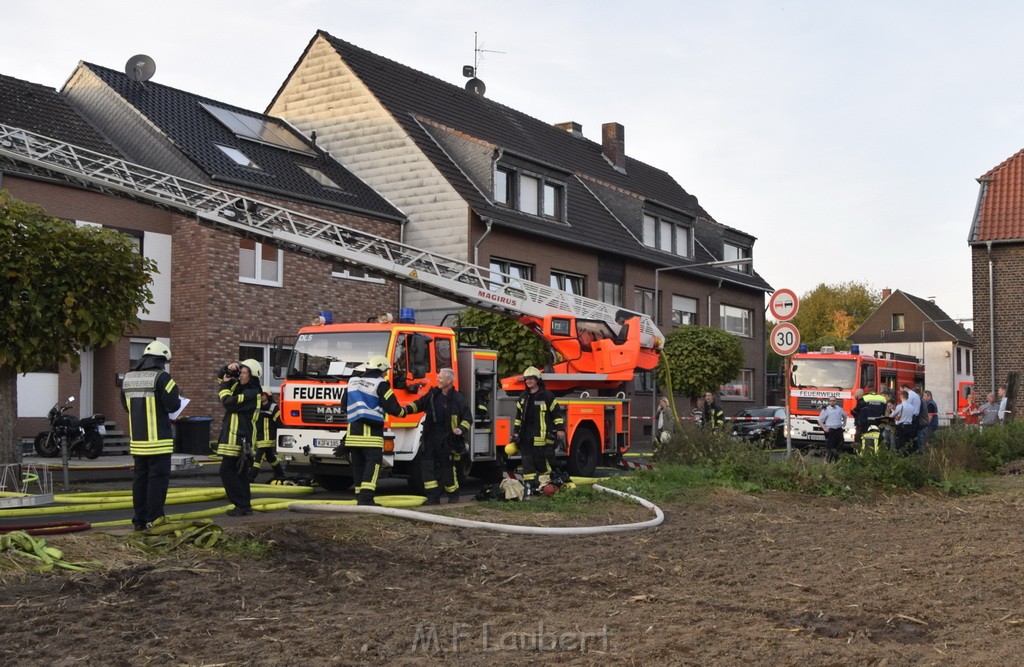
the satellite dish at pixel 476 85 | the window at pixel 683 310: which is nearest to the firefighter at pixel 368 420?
the window at pixel 683 310

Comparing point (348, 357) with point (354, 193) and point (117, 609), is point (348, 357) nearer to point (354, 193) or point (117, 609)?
point (117, 609)

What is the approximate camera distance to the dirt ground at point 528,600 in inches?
231

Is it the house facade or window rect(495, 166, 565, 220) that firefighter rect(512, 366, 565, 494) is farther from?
the house facade

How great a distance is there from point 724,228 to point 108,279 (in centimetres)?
3356

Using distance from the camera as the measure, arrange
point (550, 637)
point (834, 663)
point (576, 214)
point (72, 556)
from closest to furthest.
→ point (834, 663) → point (550, 637) → point (72, 556) → point (576, 214)

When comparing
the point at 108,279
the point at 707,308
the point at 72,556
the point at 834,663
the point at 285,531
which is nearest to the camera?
the point at 834,663

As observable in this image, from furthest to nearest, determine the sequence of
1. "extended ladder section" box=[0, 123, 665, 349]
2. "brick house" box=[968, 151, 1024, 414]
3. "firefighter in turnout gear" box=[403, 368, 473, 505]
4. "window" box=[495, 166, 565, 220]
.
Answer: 1. "brick house" box=[968, 151, 1024, 414]
2. "window" box=[495, 166, 565, 220]
3. "extended ladder section" box=[0, 123, 665, 349]
4. "firefighter in turnout gear" box=[403, 368, 473, 505]

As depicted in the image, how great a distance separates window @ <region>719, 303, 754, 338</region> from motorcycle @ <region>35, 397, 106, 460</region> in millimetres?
27685

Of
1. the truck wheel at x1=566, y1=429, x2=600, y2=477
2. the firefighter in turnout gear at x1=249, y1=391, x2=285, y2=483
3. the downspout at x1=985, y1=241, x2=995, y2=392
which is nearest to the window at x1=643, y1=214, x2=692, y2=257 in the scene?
the downspout at x1=985, y1=241, x2=995, y2=392

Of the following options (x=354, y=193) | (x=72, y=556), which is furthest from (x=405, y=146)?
(x=72, y=556)

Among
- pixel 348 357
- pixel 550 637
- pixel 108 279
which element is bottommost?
pixel 550 637

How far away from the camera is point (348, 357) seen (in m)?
14.2

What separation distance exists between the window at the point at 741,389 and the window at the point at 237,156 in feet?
70.1

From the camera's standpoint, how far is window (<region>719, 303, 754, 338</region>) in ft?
142
